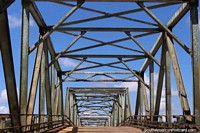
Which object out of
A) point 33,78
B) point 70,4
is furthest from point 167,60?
point 33,78

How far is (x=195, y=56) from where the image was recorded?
14.5 m

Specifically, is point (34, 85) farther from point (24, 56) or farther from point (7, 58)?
point (7, 58)

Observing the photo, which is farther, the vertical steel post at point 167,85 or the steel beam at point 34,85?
the vertical steel post at point 167,85

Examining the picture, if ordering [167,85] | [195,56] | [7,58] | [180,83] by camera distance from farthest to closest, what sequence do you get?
[167,85] < [180,83] < [195,56] < [7,58]

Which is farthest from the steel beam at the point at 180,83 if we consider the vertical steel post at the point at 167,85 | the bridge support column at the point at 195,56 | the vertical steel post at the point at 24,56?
the vertical steel post at the point at 24,56

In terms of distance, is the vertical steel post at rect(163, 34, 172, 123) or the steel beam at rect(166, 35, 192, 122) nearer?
the steel beam at rect(166, 35, 192, 122)

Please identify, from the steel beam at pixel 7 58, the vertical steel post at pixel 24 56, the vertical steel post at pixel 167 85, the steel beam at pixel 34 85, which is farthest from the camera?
the vertical steel post at pixel 167 85

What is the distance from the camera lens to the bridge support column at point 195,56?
46.0ft

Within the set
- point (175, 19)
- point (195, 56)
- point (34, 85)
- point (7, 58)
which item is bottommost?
point (34, 85)

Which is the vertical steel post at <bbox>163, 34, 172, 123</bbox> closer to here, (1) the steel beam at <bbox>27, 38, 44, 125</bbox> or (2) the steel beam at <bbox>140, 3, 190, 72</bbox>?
(2) the steel beam at <bbox>140, 3, 190, 72</bbox>

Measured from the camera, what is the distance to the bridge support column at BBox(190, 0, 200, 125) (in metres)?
14.0

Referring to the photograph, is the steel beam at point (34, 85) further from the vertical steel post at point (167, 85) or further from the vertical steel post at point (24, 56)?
the vertical steel post at point (167, 85)

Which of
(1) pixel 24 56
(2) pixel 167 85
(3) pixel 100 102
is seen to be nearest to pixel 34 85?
(1) pixel 24 56

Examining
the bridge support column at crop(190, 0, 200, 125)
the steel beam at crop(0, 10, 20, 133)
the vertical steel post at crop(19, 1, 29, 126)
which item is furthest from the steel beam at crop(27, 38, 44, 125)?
the bridge support column at crop(190, 0, 200, 125)
